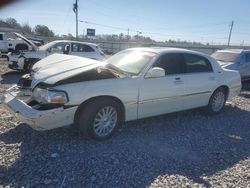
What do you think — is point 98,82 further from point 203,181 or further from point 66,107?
point 203,181

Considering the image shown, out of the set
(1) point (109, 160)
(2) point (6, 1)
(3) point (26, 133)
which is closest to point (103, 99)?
(1) point (109, 160)

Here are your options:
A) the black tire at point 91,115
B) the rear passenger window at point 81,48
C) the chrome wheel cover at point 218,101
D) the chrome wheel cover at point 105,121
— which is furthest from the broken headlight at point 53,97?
the rear passenger window at point 81,48

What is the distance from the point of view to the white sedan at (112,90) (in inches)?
161

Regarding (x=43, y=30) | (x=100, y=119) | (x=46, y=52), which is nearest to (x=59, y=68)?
(x=100, y=119)

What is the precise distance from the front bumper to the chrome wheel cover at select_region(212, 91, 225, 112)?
12.1 feet

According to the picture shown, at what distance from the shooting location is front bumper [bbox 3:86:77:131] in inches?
155

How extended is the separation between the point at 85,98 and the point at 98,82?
0.35m

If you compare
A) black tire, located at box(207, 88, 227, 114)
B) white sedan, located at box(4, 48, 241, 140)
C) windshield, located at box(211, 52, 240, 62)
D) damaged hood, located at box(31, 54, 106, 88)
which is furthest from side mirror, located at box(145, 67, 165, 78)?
windshield, located at box(211, 52, 240, 62)

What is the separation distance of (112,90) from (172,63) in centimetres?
167

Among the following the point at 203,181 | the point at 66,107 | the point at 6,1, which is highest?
the point at 6,1

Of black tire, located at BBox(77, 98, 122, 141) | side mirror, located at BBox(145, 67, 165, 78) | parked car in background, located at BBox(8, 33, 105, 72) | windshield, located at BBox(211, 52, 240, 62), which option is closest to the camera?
black tire, located at BBox(77, 98, 122, 141)

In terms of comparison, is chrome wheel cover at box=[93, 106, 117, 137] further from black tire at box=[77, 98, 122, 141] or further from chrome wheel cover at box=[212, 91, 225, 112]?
chrome wheel cover at box=[212, 91, 225, 112]

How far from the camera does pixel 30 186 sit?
318 centimetres

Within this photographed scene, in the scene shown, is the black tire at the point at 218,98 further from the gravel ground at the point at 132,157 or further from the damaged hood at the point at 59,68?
the damaged hood at the point at 59,68
